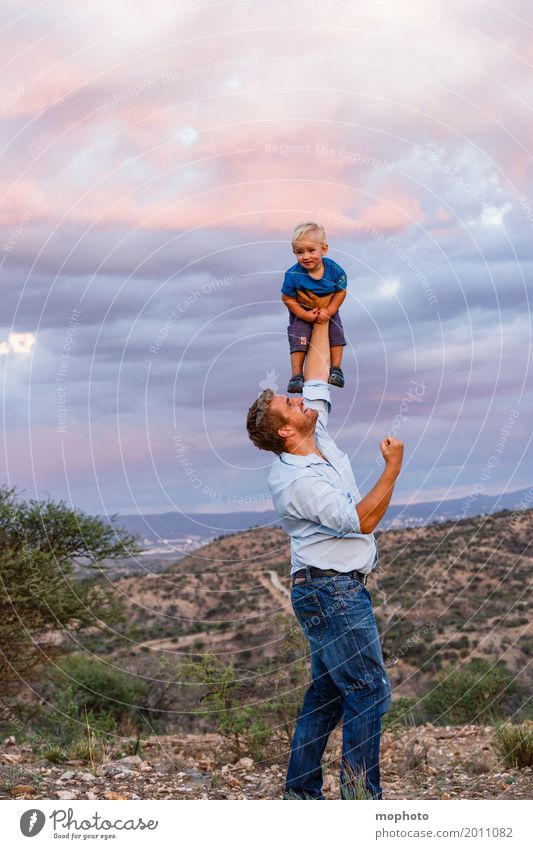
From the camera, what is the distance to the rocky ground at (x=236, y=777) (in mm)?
8664

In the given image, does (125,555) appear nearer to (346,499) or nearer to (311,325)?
(311,325)

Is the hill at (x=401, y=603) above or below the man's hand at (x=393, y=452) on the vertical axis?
below

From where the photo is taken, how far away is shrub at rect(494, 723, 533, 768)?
945 centimetres

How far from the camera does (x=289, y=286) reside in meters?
7.70

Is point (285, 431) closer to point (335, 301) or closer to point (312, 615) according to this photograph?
point (312, 615)

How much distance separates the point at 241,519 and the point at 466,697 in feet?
29.2

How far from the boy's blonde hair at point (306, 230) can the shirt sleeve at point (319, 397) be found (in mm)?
1139

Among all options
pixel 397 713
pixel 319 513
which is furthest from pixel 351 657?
pixel 397 713

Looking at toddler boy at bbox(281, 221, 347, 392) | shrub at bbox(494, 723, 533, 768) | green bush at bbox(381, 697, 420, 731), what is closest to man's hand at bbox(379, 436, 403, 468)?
toddler boy at bbox(281, 221, 347, 392)

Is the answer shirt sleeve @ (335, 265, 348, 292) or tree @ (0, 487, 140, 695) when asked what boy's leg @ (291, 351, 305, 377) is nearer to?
shirt sleeve @ (335, 265, 348, 292)

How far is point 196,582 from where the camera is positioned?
113 feet

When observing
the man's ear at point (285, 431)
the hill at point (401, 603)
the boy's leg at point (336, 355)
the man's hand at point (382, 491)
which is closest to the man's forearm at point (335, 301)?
the boy's leg at point (336, 355)

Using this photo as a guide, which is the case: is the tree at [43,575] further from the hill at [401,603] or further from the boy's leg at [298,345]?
the boy's leg at [298,345]

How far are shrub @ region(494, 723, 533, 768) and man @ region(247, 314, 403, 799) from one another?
3323 mm
